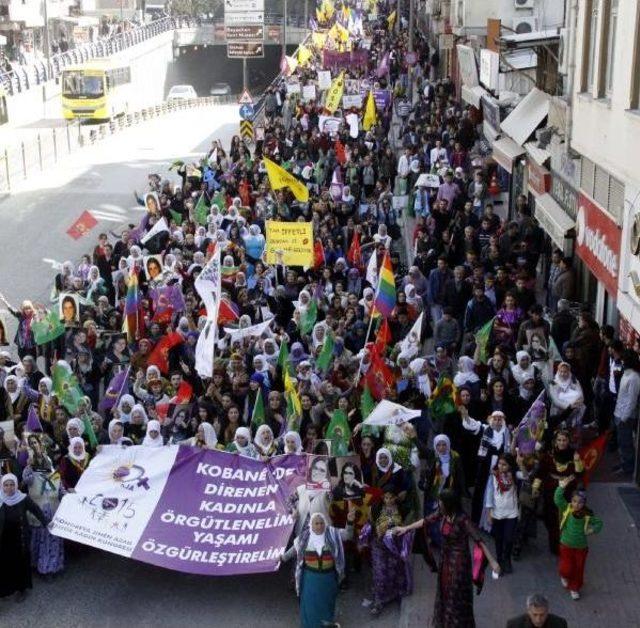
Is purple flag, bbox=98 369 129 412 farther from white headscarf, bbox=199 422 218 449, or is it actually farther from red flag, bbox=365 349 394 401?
red flag, bbox=365 349 394 401

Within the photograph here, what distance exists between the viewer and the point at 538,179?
20141mm

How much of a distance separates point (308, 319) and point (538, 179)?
5.87 m

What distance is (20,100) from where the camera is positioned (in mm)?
51094

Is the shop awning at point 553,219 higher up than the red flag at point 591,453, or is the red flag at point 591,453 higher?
the shop awning at point 553,219

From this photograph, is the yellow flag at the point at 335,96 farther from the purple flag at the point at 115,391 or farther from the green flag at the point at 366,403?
the green flag at the point at 366,403

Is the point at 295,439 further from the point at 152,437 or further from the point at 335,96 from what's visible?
the point at 335,96

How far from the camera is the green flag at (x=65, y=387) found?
43.9 feet

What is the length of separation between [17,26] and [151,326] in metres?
61.8

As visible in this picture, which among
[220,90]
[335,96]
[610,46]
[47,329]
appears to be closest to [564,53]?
[610,46]

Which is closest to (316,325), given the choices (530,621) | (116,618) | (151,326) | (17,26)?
(151,326)

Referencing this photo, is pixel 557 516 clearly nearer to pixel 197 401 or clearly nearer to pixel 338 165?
pixel 197 401

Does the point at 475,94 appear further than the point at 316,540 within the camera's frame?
Yes

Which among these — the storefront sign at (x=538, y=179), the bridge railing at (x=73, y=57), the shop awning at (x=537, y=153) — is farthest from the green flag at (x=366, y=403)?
the bridge railing at (x=73, y=57)

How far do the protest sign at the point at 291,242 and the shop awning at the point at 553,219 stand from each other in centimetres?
336
